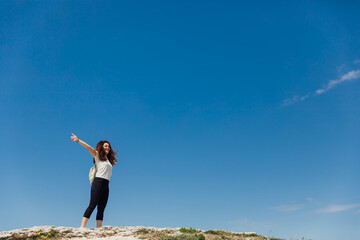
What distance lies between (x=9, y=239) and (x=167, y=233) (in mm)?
5689

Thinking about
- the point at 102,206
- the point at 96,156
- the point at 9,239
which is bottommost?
the point at 9,239

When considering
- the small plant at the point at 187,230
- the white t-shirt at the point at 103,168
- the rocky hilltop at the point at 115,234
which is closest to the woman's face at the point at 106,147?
the white t-shirt at the point at 103,168

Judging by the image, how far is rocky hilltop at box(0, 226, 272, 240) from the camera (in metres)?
13.5

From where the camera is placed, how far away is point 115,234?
13977 millimetres

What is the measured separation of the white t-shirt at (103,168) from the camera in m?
15.0

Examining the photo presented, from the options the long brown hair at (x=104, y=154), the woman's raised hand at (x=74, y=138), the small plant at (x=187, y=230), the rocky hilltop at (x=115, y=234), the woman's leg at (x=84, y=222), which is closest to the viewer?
the rocky hilltop at (x=115, y=234)

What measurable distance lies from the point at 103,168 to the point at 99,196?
3.55ft

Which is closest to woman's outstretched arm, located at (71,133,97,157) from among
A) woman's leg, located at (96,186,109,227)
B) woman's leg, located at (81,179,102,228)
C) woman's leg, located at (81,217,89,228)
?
woman's leg, located at (81,179,102,228)

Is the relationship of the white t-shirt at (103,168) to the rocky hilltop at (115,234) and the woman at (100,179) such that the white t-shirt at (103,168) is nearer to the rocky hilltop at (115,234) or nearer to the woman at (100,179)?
the woman at (100,179)

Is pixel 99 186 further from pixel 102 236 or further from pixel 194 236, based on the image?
pixel 194 236


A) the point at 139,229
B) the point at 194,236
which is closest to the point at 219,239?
the point at 194,236

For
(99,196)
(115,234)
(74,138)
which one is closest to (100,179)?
(99,196)

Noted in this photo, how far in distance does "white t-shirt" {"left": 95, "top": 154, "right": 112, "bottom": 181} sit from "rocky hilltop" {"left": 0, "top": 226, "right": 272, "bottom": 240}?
6.62ft

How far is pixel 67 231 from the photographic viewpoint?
14352 millimetres
